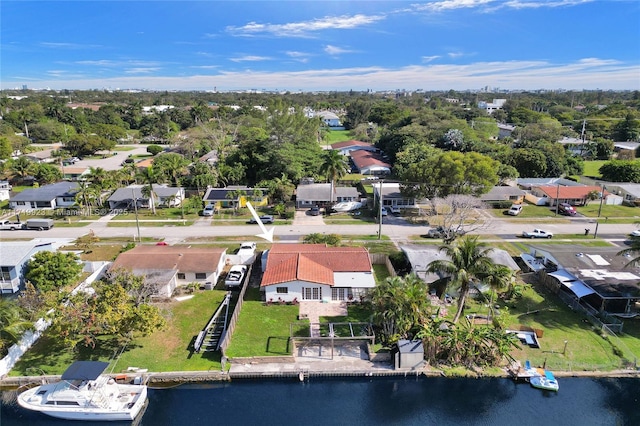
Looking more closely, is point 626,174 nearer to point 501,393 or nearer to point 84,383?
point 501,393

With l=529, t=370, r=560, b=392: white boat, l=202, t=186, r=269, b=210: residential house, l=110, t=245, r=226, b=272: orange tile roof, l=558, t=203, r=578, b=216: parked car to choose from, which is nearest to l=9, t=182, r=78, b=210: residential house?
l=202, t=186, r=269, b=210: residential house

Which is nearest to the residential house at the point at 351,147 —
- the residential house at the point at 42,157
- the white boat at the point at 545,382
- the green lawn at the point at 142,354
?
the residential house at the point at 42,157

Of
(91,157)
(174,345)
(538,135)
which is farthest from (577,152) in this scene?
(91,157)

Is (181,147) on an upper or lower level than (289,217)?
upper

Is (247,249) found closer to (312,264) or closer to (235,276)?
(235,276)

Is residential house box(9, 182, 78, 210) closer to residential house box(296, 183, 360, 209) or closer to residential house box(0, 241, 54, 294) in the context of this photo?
residential house box(0, 241, 54, 294)

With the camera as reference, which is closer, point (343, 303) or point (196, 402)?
point (196, 402)
